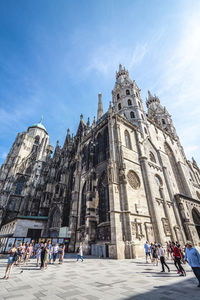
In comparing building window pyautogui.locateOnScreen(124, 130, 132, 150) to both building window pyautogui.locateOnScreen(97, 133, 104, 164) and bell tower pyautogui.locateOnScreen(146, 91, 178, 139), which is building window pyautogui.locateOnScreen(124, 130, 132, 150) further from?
bell tower pyautogui.locateOnScreen(146, 91, 178, 139)

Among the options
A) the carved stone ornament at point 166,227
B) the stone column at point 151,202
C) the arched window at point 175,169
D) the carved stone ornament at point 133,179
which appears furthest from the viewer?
the arched window at point 175,169

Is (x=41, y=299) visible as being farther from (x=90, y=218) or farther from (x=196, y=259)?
(x=90, y=218)

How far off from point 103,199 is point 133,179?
14.4 feet

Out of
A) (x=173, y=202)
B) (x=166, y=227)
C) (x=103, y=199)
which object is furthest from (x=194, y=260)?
(x=173, y=202)

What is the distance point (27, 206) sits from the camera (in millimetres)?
33719

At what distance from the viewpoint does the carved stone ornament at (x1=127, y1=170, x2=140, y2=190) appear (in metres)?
17.2

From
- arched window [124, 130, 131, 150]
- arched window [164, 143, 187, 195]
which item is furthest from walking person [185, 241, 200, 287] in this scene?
arched window [164, 143, 187, 195]

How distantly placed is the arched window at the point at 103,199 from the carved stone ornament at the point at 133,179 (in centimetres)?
286

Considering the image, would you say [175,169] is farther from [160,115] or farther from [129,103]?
[160,115]

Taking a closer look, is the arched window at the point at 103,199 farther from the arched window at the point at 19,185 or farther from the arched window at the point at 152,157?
the arched window at the point at 19,185

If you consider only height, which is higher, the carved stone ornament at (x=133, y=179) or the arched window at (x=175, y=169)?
the arched window at (x=175, y=169)

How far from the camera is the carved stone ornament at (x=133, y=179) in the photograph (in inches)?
679

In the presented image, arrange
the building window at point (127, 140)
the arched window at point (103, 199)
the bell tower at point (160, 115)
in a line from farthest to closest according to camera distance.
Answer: the bell tower at point (160, 115)
the building window at point (127, 140)
the arched window at point (103, 199)

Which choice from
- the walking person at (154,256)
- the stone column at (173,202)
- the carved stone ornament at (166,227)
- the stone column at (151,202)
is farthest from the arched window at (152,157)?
the walking person at (154,256)
